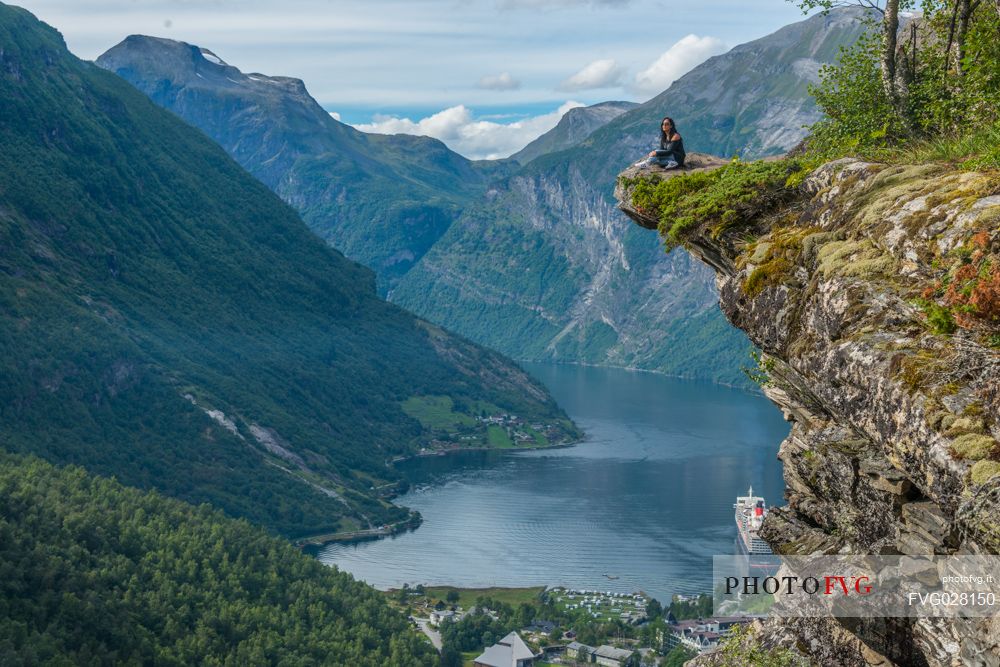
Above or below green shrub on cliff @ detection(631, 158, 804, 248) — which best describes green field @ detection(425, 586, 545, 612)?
below

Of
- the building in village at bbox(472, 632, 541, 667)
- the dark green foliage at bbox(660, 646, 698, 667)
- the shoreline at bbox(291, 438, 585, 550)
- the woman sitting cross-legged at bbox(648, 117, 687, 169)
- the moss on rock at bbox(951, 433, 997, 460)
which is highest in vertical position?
the woman sitting cross-legged at bbox(648, 117, 687, 169)

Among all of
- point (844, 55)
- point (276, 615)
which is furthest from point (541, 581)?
point (844, 55)

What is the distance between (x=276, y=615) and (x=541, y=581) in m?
42.1

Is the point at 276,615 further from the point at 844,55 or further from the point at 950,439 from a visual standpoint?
the point at 950,439

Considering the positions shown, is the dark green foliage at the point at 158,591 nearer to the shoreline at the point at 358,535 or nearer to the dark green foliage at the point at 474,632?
the dark green foliage at the point at 474,632

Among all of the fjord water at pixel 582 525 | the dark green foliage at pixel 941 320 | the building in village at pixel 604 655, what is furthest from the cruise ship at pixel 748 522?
the dark green foliage at pixel 941 320

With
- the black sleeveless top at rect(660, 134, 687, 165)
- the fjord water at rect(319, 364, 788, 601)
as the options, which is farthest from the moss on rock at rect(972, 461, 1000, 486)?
the fjord water at rect(319, 364, 788, 601)

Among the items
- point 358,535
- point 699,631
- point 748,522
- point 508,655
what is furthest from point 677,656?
point 358,535

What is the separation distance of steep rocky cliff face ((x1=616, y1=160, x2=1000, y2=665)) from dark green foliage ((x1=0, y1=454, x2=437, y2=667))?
52.9 meters

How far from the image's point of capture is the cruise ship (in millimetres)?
125275

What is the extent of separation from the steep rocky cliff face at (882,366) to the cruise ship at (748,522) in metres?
105

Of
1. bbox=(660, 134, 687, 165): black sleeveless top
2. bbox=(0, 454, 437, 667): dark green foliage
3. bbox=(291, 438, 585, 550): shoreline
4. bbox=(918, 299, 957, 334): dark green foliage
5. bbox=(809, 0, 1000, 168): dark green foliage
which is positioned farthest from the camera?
bbox=(291, 438, 585, 550): shoreline

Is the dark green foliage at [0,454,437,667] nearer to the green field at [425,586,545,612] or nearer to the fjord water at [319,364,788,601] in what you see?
the green field at [425,586,545,612]

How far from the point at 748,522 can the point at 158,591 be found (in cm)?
7916
